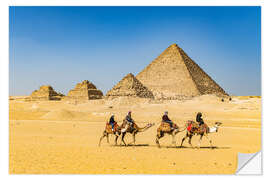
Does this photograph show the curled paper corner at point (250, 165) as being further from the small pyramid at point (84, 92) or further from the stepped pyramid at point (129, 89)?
the small pyramid at point (84, 92)

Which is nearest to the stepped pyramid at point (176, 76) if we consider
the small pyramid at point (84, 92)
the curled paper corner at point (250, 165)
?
the small pyramid at point (84, 92)

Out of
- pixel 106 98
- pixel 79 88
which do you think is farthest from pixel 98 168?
pixel 79 88

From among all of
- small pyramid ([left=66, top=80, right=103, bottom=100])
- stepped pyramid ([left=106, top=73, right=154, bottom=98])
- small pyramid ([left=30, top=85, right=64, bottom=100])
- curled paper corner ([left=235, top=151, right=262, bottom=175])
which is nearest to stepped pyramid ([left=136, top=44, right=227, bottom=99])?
small pyramid ([left=66, top=80, right=103, bottom=100])

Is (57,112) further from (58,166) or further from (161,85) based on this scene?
(161,85)

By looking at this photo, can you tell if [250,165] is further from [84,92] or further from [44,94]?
[44,94]

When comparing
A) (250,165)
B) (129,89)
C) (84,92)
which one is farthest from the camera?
(84,92)

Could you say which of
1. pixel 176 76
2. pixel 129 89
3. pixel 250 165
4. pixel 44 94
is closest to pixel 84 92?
pixel 44 94
